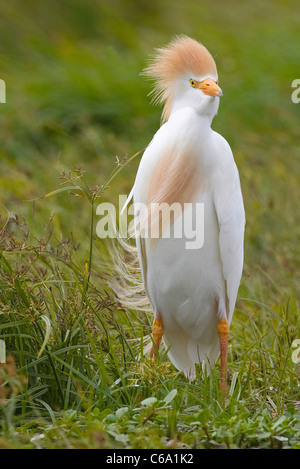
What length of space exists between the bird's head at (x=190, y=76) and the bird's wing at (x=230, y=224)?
33cm

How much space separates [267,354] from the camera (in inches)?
156

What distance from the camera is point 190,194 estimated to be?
12.0ft

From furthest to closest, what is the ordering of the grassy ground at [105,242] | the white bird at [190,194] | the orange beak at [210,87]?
the white bird at [190,194], the orange beak at [210,87], the grassy ground at [105,242]

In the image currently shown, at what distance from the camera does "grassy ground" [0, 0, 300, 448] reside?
311 cm

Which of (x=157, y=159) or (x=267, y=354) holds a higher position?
(x=157, y=159)

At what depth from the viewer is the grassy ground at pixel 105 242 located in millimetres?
3105

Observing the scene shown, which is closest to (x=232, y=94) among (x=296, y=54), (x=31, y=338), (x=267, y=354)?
(x=296, y=54)

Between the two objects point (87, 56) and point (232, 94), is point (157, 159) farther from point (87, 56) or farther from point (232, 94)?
point (87, 56)

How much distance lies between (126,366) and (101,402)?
0.39 metres

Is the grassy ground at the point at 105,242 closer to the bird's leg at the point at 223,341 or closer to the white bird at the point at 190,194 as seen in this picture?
the bird's leg at the point at 223,341

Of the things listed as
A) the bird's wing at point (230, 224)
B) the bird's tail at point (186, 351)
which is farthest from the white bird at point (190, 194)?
the bird's tail at point (186, 351)

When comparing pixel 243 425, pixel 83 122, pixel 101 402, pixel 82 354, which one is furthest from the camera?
pixel 83 122
